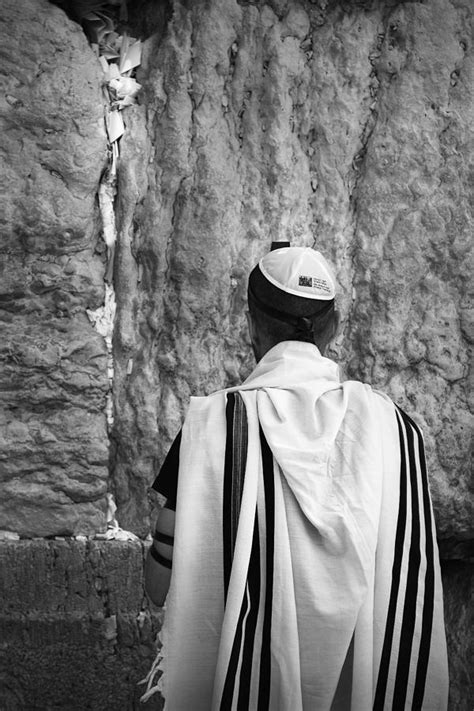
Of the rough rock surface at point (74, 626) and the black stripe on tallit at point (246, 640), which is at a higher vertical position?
the black stripe on tallit at point (246, 640)

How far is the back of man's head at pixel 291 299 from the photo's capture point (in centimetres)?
235

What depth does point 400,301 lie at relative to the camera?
11.7ft

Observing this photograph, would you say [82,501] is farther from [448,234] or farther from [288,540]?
[448,234]

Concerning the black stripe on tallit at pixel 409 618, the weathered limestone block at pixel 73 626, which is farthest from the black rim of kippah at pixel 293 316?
the weathered limestone block at pixel 73 626

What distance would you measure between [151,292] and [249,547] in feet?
5.14

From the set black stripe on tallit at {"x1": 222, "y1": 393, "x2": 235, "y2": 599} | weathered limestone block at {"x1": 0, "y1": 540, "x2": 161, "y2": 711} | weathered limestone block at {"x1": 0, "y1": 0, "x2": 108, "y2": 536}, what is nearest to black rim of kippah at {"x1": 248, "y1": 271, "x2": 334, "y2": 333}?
black stripe on tallit at {"x1": 222, "y1": 393, "x2": 235, "y2": 599}

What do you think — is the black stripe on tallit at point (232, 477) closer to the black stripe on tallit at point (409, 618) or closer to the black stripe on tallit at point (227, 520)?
the black stripe on tallit at point (227, 520)

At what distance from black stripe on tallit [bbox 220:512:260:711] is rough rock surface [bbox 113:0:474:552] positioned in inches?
52.9

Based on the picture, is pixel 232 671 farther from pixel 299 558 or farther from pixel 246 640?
pixel 299 558

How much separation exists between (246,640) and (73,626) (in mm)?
1345

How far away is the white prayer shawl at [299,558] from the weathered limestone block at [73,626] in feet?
3.60

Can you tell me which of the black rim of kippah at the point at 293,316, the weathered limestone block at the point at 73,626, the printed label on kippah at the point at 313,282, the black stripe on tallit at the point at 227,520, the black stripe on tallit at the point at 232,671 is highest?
the printed label on kippah at the point at 313,282

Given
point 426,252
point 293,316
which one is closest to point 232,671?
point 293,316

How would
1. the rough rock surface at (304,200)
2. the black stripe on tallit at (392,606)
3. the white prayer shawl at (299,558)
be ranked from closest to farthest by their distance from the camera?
the white prayer shawl at (299,558), the black stripe on tallit at (392,606), the rough rock surface at (304,200)
